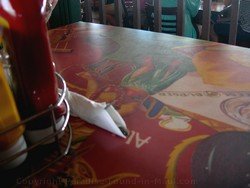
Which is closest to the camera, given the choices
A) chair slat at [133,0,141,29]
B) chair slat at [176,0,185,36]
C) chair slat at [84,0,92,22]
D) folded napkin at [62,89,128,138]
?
folded napkin at [62,89,128,138]

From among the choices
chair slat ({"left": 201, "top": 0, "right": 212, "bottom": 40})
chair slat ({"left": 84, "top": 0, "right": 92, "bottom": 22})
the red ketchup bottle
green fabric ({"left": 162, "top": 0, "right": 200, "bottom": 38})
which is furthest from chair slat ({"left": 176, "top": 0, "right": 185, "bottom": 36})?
the red ketchup bottle

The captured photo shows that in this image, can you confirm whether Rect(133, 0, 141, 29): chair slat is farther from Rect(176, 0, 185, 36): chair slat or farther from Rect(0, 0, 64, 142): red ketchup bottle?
Rect(0, 0, 64, 142): red ketchup bottle

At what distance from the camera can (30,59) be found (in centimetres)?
35

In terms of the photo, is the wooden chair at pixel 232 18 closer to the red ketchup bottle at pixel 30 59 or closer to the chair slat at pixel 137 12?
the chair slat at pixel 137 12

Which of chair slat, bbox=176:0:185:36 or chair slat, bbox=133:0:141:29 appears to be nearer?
chair slat, bbox=176:0:185:36

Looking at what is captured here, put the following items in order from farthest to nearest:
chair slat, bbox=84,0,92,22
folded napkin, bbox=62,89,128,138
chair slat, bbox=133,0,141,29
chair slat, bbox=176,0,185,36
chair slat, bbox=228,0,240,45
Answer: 1. chair slat, bbox=84,0,92,22
2. chair slat, bbox=133,0,141,29
3. chair slat, bbox=176,0,185,36
4. chair slat, bbox=228,0,240,45
5. folded napkin, bbox=62,89,128,138

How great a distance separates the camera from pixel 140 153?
1.37ft

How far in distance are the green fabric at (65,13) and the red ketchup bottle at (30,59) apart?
1344 millimetres

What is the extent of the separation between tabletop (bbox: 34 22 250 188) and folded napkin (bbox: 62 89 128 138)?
1 cm

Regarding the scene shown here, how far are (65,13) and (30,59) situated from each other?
137cm

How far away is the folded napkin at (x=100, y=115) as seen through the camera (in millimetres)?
466

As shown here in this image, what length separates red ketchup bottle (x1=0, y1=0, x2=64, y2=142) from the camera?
0.33m

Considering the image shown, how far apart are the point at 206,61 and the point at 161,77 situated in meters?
0.16

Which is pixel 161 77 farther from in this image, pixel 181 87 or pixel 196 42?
pixel 196 42
